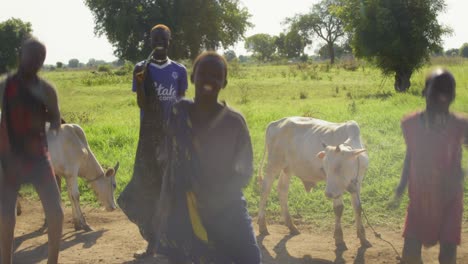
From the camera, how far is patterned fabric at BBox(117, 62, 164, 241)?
495cm

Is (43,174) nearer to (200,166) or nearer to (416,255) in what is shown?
(200,166)

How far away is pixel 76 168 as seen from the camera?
21.1ft

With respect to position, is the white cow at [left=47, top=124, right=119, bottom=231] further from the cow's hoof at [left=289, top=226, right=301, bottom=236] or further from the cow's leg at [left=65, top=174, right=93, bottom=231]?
the cow's hoof at [left=289, top=226, right=301, bottom=236]

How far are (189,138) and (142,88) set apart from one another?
1.92m

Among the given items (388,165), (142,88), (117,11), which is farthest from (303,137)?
(117,11)

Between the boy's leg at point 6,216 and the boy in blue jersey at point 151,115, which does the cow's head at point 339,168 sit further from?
the boy's leg at point 6,216

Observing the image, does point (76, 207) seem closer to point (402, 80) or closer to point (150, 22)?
point (402, 80)

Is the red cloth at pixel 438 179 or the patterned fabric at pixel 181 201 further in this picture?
the red cloth at pixel 438 179

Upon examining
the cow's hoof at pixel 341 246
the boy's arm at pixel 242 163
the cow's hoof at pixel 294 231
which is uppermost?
the boy's arm at pixel 242 163

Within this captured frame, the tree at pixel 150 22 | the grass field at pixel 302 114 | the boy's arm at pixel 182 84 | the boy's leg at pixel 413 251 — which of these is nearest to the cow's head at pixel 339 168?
the grass field at pixel 302 114

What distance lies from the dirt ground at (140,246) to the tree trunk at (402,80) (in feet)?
53.6

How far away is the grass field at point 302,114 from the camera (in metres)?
7.18

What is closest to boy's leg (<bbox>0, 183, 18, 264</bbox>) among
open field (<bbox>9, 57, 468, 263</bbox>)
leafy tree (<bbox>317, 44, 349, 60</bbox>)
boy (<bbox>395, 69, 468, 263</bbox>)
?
open field (<bbox>9, 57, 468, 263</bbox>)

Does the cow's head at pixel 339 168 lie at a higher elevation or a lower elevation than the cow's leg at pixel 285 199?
higher
